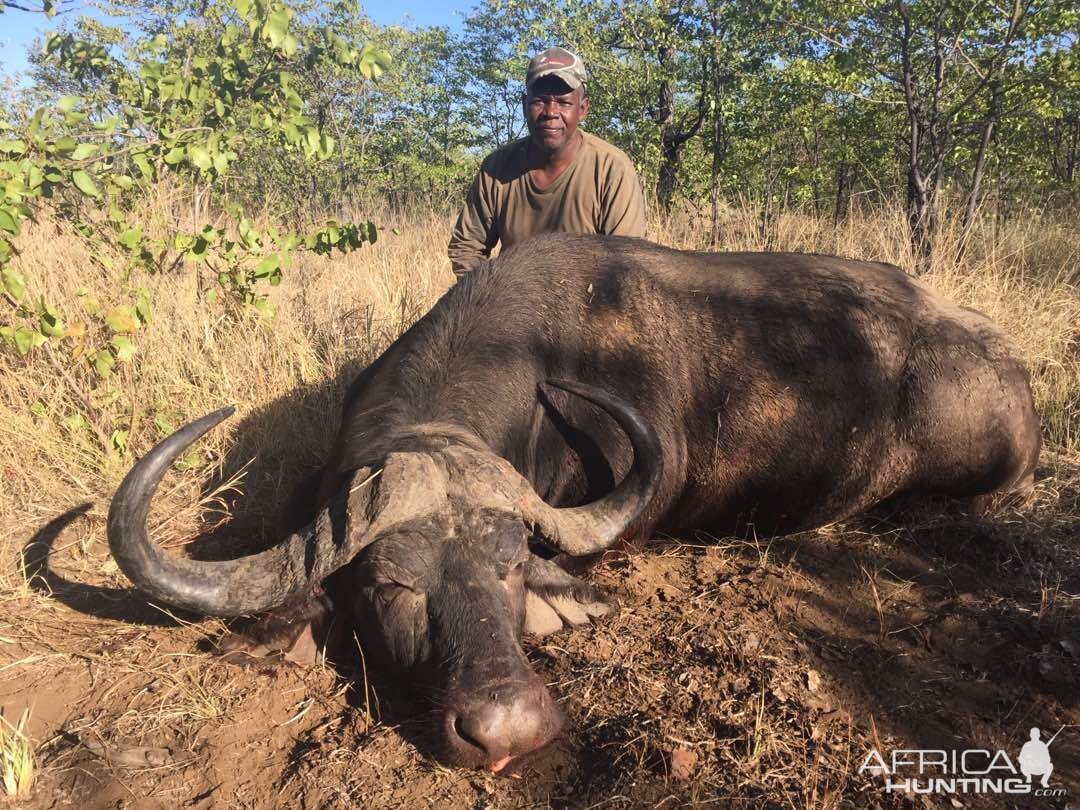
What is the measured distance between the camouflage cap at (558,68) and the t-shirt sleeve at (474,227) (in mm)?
887

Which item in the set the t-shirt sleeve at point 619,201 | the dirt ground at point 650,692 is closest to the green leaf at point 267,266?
the dirt ground at point 650,692

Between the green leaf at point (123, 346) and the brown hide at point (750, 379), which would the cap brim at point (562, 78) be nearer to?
the brown hide at point (750, 379)

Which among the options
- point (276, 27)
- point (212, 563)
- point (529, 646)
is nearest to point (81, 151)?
point (276, 27)

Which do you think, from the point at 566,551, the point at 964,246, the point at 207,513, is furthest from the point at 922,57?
the point at 207,513

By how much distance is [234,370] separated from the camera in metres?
4.95

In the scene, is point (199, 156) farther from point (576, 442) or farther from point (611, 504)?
point (611, 504)

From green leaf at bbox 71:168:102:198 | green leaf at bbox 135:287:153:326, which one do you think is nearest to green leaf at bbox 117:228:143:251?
green leaf at bbox 135:287:153:326

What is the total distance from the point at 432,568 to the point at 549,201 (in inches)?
150

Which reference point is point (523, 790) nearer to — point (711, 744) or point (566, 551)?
point (711, 744)

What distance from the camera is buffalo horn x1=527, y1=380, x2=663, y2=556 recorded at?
269 centimetres

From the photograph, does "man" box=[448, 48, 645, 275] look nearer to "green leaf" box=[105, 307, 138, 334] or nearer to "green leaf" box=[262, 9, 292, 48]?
"green leaf" box=[262, 9, 292, 48]

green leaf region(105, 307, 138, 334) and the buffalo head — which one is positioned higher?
green leaf region(105, 307, 138, 334)

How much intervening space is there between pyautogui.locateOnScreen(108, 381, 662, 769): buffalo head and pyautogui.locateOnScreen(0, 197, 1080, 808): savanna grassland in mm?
250

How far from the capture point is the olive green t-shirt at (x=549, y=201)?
17.8ft
